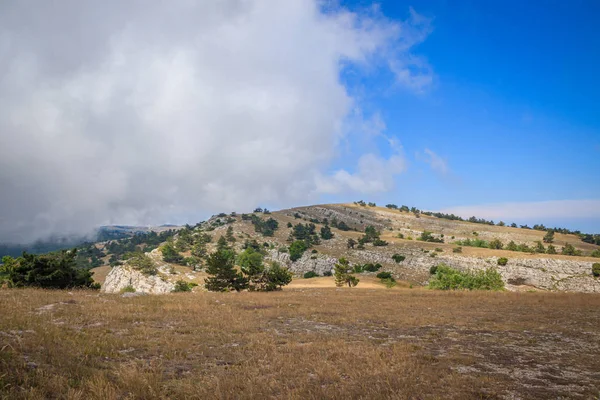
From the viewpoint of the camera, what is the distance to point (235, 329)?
15.4 m

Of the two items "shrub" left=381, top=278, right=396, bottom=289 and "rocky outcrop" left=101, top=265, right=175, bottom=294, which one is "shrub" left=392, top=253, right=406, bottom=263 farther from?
"rocky outcrop" left=101, top=265, right=175, bottom=294

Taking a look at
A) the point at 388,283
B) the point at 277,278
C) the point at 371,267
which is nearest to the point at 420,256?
the point at 371,267

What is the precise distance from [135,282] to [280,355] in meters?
74.7

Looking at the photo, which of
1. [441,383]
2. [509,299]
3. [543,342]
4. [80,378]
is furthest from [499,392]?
[509,299]

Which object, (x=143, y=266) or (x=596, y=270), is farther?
(x=143, y=266)

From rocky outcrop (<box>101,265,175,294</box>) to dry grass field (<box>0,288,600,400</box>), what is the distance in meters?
54.0

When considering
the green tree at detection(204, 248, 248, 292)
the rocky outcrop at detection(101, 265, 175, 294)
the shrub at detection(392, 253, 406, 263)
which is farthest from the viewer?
the shrub at detection(392, 253, 406, 263)

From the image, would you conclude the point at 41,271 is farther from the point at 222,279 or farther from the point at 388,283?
the point at 388,283

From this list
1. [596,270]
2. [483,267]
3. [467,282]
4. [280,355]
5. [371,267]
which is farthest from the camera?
[371,267]

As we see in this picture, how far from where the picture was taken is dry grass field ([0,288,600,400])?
7.21 m

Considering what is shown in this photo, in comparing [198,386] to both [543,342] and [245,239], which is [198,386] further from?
[245,239]

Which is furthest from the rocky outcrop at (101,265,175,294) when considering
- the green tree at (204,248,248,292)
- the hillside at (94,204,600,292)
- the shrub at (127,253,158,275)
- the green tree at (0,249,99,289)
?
the green tree at (0,249,99,289)

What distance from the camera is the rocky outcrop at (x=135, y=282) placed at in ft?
229

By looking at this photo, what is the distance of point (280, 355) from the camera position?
34.4ft
